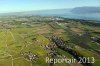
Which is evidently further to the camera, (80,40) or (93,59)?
(80,40)

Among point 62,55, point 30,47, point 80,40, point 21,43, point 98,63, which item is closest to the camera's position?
point 98,63

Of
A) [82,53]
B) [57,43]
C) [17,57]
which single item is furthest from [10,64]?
[57,43]

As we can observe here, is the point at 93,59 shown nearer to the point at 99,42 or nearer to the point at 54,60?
the point at 54,60

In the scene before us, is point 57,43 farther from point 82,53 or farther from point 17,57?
point 17,57

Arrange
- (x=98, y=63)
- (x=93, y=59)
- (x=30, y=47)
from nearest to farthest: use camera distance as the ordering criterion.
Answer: (x=98, y=63), (x=93, y=59), (x=30, y=47)

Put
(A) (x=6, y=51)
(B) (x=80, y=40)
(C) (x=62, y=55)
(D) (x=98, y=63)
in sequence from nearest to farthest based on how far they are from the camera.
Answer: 1. (D) (x=98, y=63)
2. (C) (x=62, y=55)
3. (A) (x=6, y=51)
4. (B) (x=80, y=40)

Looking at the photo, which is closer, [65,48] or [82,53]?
[82,53]

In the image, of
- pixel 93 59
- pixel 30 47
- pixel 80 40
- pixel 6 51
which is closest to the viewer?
pixel 93 59

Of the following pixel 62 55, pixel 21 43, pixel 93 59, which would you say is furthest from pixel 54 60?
pixel 21 43

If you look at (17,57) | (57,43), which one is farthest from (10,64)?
(57,43)
